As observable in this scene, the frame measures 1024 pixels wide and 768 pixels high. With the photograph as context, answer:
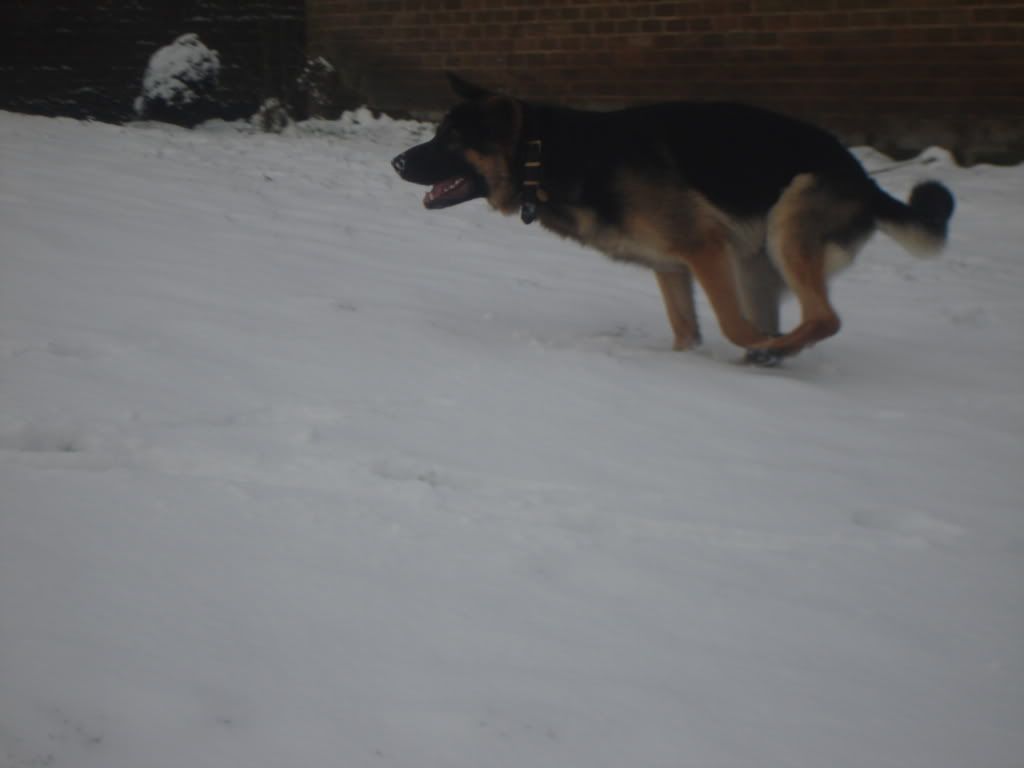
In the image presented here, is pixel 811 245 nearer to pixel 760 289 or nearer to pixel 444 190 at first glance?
pixel 760 289

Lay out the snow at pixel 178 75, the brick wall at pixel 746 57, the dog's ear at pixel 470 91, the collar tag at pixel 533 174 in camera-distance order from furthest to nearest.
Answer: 1. the snow at pixel 178 75
2. the brick wall at pixel 746 57
3. the dog's ear at pixel 470 91
4. the collar tag at pixel 533 174

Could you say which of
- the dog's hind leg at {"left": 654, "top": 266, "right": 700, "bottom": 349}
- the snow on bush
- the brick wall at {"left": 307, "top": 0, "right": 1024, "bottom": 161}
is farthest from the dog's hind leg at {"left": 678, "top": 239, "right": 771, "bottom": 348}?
the snow on bush

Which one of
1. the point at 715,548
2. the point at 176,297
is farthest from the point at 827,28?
the point at 715,548

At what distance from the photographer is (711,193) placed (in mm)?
5336

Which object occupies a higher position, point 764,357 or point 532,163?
point 532,163

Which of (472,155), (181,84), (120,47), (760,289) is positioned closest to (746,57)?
(760,289)

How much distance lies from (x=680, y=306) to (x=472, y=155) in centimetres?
122

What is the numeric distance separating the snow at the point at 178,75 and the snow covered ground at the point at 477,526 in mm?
6571

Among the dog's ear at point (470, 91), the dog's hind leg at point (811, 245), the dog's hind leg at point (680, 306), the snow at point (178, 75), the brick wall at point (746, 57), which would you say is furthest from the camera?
the snow at point (178, 75)

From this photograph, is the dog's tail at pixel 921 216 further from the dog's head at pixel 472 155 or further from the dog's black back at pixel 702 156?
the dog's head at pixel 472 155

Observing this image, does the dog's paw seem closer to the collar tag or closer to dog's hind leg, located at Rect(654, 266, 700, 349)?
dog's hind leg, located at Rect(654, 266, 700, 349)

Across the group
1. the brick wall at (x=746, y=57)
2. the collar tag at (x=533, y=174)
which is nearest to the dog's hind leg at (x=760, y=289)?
the collar tag at (x=533, y=174)

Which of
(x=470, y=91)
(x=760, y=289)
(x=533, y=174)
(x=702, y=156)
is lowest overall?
(x=760, y=289)

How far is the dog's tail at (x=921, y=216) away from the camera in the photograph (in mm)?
5312
